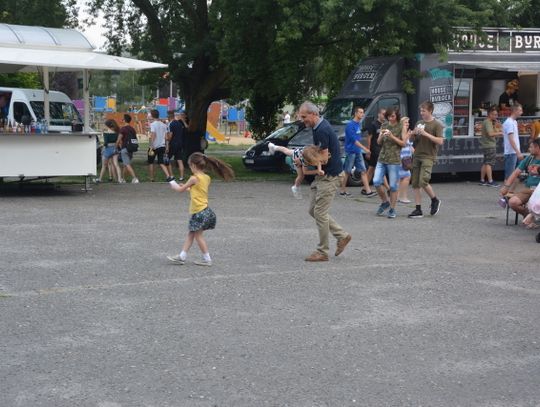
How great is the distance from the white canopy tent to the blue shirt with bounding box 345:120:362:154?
14.0ft

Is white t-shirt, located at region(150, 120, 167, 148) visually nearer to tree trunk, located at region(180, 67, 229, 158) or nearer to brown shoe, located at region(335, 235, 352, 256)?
tree trunk, located at region(180, 67, 229, 158)

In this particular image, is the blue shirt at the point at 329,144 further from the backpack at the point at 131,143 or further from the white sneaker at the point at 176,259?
the backpack at the point at 131,143

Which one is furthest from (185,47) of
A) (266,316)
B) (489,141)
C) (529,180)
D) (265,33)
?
(266,316)

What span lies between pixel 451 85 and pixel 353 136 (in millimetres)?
4853

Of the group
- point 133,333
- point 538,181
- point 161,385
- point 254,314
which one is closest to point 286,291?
point 254,314

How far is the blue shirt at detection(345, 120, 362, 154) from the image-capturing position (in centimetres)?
1692

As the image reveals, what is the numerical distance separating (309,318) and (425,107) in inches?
276

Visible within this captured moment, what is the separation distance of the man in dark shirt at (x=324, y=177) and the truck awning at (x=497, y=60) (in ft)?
37.6

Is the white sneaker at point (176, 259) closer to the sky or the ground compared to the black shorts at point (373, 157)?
closer to the ground

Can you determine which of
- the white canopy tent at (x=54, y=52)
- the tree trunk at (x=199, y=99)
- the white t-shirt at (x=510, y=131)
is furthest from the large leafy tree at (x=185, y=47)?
the white t-shirt at (x=510, y=131)

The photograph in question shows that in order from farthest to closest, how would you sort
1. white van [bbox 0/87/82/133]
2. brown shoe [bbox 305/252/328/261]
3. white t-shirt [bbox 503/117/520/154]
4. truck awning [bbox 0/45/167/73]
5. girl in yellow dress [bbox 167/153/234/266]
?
1. white van [bbox 0/87/82/133]
2. white t-shirt [bbox 503/117/520/154]
3. truck awning [bbox 0/45/167/73]
4. brown shoe [bbox 305/252/328/261]
5. girl in yellow dress [bbox 167/153/234/266]

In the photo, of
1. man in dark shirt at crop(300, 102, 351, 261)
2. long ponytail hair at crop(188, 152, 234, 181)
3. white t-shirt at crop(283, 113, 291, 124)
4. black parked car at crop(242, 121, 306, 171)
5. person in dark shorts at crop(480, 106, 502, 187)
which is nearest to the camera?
long ponytail hair at crop(188, 152, 234, 181)

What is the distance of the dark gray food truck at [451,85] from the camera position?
20203mm

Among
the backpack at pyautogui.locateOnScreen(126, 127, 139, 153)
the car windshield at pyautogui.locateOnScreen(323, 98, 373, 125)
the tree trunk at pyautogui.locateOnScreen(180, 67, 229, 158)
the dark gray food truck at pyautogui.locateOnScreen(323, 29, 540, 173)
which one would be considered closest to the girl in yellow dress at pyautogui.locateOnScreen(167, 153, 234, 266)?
the backpack at pyautogui.locateOnScreen(126, 127, 139, 153)
